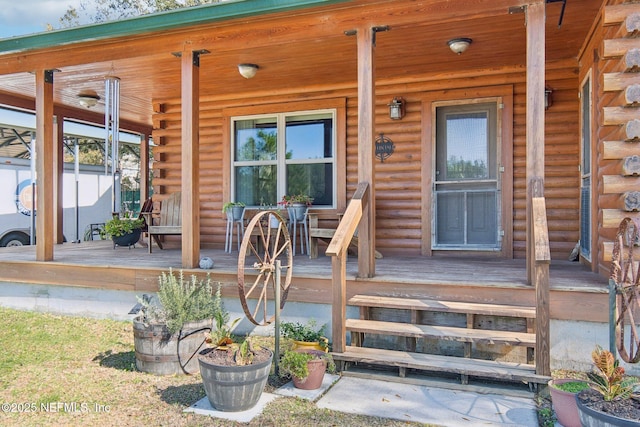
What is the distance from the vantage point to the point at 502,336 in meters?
3.24

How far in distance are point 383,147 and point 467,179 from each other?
3.66 ft

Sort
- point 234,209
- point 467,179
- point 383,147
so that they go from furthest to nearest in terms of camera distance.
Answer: point 234,209, point 383,147, point 467,179

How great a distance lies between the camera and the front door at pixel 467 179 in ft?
18.7

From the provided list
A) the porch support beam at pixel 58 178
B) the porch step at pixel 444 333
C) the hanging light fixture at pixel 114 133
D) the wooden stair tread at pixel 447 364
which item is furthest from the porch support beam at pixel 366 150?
the porch support beam at pixel 58 178

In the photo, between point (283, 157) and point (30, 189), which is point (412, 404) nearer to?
point (283, 157)

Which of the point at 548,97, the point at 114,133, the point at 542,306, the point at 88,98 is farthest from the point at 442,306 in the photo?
the point at 88,98

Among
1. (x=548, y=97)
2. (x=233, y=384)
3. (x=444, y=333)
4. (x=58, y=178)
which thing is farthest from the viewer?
(x=58, y=178)

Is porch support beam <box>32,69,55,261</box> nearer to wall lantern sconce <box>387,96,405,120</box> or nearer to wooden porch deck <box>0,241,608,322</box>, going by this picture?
wooden porch deck <box>0,241,608,322</box>

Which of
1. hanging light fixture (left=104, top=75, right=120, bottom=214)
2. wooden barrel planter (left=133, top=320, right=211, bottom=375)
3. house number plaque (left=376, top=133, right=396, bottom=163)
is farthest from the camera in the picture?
house number plaque (left=376, top=133, right=396, bottom=163)

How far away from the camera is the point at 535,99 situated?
3.51m

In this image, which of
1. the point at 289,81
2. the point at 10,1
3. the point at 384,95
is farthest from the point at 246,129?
the point at 10,1

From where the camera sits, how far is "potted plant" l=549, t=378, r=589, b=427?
2.56 m

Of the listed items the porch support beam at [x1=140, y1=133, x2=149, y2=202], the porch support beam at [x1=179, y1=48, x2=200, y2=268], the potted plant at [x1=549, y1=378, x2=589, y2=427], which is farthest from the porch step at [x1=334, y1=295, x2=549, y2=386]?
the porch support beam at [x1=140, y1=133, x2=149, y2=202]

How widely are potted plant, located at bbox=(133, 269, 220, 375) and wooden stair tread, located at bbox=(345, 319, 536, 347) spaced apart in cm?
114
